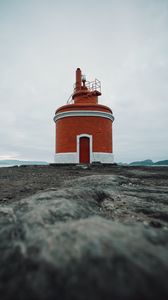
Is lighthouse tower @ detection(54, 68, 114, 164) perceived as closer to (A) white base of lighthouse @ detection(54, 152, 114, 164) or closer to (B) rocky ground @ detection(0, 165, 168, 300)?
(A) white base of lighthouse @ detection(54, 152, 114, 164)

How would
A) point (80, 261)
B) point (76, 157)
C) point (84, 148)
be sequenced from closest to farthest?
point (80, 261) < point (76, 157) < point (84, 148)

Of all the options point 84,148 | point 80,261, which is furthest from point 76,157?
point 80,261

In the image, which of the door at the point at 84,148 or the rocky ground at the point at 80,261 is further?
the door at the point at 84,148

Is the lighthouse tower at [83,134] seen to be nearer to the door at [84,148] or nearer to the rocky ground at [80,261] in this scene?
the door at [84,148]

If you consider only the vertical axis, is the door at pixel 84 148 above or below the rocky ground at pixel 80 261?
above

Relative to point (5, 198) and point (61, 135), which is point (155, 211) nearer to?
point (5, 198)

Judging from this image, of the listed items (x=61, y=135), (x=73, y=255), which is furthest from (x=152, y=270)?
(x=61, y=135)

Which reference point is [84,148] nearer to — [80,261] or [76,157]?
[76,157]

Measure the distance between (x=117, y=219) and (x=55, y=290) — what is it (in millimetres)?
1203

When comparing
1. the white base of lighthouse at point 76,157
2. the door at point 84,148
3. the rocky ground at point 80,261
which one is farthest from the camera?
the door at point 84,148

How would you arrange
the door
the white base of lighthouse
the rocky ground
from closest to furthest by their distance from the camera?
1. the rocky ground
2. the white base of lighthouse
3. the door

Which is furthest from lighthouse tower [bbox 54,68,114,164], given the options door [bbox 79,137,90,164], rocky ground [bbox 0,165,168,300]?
rocky ground [bbox 0,165,168,300]

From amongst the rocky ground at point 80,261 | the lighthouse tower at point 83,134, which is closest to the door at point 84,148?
the lighthouse tower at point 83,134

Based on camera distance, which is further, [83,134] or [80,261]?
[83,134]
